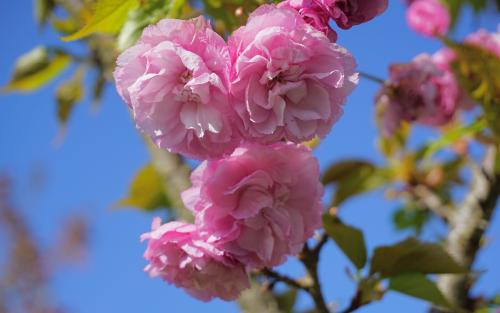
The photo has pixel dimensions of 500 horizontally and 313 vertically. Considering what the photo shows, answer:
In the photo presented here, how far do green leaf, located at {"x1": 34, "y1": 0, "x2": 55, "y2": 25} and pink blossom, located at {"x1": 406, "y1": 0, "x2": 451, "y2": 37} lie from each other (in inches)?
32.5

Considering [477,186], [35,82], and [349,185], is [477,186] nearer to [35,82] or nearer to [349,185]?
[349,185]

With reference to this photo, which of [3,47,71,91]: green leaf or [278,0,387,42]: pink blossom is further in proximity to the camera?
[3,47,71,91]: green leaf

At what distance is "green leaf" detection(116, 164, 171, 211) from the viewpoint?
1.43 metres

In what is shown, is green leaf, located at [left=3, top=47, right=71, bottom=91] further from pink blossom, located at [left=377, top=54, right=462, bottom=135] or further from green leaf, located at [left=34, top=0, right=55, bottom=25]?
pink blossom, located at [left=377, top=54, right=462, bottom=135]

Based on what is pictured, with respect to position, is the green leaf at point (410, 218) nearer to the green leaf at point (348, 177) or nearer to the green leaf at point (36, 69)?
the green leaf at point (348, 177)

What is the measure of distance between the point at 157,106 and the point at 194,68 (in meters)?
0.06

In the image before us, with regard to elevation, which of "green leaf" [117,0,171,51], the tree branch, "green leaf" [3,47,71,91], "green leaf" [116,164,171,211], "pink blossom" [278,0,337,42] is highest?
"green leaf" [117,0,171,51]

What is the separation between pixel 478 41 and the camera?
1297 mm

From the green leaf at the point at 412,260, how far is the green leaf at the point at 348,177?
396 millimetres

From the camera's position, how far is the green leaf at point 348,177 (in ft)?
4.48

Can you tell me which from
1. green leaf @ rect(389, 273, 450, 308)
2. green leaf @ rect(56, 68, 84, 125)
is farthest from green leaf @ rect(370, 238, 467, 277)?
green leaf @ rect(56, 68, 84, 125)

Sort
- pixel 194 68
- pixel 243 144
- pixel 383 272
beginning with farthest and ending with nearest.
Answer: pixel 383 272, pixel 243 144, pixel 194 68

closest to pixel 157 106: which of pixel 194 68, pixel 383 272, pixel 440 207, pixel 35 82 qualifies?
pixel 194 68

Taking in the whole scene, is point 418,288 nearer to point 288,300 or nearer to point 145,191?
point 288,300
